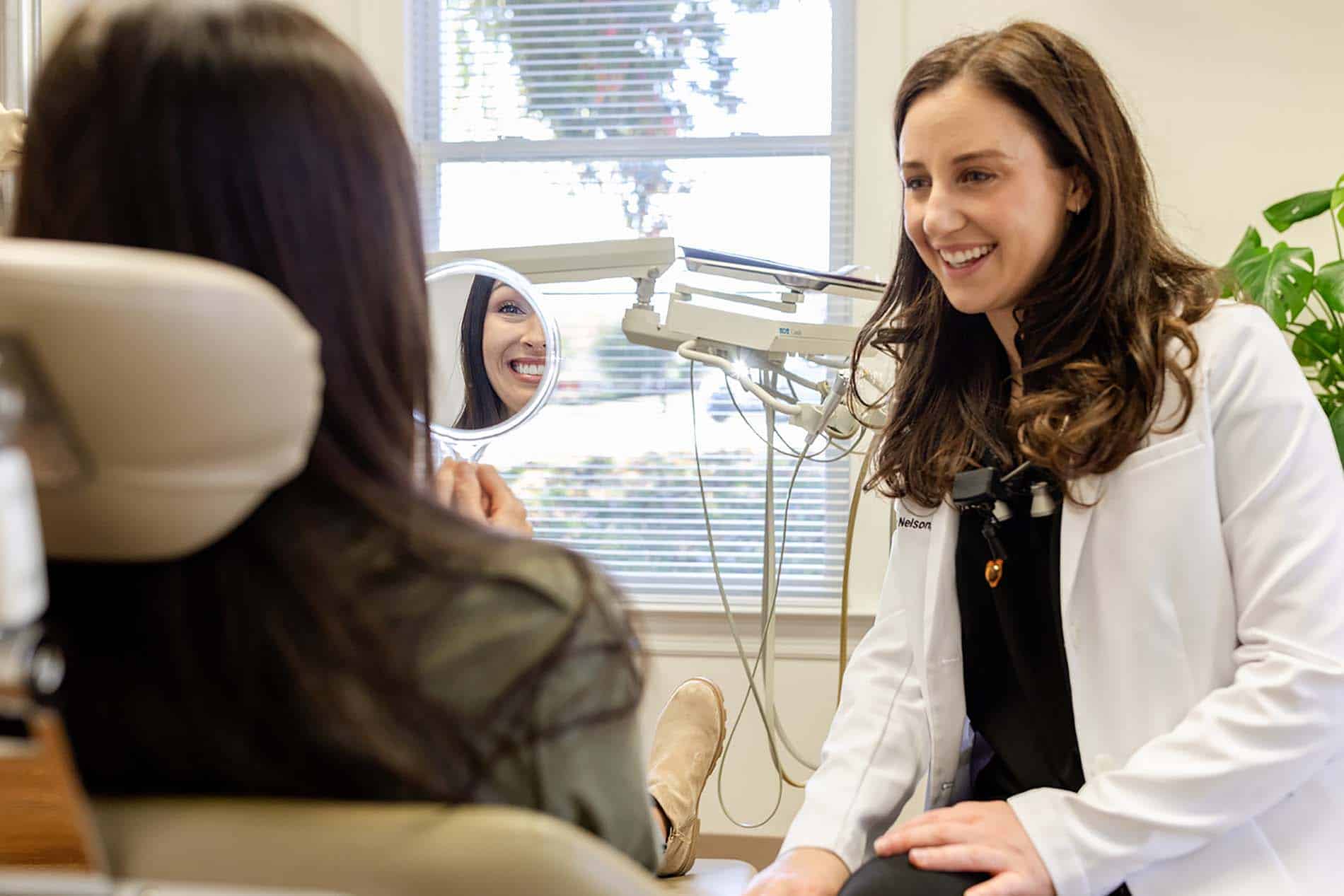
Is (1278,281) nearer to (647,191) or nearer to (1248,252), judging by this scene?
(1248,252)

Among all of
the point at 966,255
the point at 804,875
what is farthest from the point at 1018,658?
the point at 966,255

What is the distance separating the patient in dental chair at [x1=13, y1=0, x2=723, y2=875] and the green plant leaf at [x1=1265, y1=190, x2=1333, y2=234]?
7.10 feet

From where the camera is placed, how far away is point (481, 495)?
106 centimetres

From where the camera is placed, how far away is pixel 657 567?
9.82ft

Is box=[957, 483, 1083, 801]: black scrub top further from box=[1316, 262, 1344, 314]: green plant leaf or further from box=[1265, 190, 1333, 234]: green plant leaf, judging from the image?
box=[1265, 190, 1333, 234]: green plant leaf

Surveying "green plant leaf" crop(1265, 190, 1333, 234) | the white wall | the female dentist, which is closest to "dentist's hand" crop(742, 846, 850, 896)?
the female dentist

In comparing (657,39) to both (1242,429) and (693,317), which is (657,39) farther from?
(1242,429)

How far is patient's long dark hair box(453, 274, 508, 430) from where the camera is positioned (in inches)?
56.1

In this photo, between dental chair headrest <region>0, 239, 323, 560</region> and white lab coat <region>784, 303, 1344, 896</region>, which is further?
white lab coat <region>784, 303, 1344, 896</region>

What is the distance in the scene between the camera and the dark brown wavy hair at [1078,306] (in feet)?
4.23

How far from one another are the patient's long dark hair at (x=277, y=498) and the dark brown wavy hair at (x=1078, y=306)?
78cm

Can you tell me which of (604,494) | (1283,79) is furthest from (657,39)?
(1283,79)

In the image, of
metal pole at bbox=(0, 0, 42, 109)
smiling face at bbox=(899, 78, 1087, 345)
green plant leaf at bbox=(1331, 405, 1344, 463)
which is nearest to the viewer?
smiling face at bbox=(899, 78, 1087, 345)

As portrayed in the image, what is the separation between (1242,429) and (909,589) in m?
0.41
